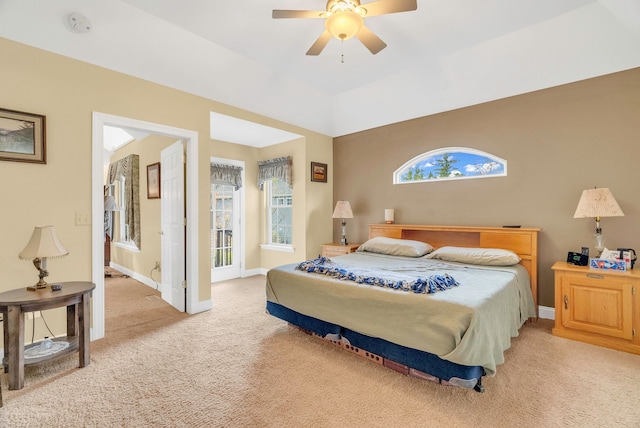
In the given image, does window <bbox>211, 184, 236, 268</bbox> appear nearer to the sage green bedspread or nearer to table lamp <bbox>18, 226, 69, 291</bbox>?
the sage green bedspread

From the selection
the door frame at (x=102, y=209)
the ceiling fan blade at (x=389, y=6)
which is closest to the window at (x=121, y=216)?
the door frame at (x=102, y=209)

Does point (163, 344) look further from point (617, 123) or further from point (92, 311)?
point (617, 123)

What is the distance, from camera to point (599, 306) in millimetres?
2604

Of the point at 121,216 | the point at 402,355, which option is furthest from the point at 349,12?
the point at 121,216

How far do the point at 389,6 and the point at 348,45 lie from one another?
1191mm

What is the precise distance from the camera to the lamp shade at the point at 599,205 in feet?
8.61

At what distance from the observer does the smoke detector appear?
240 centimetres

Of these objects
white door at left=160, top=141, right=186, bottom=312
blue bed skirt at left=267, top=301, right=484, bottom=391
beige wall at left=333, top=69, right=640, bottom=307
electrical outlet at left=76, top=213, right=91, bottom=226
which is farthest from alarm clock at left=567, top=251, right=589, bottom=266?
electrical outlet at left=76, top=213, right=91, bottom=226

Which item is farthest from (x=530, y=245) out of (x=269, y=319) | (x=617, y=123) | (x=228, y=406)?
(x=228, y=406)

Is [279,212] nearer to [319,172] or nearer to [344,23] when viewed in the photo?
[319,172]

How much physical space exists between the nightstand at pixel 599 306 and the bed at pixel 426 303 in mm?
305

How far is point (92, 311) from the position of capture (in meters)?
2.70

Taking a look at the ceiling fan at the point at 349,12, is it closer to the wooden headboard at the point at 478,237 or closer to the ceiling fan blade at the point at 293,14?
the ceiling fan blade at the point at 293,14

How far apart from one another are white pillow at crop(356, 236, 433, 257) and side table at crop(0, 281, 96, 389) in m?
3.03
